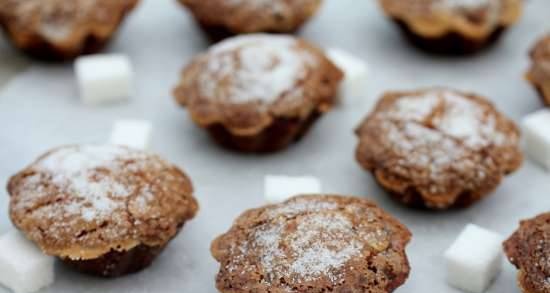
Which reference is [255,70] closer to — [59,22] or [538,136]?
[59,22]

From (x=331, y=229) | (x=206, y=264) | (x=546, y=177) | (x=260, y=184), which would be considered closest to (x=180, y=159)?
(x=260, y=184)

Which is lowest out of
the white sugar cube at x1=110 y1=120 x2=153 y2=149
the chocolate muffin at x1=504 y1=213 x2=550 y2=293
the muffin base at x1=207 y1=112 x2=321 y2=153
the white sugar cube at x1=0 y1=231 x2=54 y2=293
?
the white sugar cube at x1=0 y1=231 x2=54 y2=293

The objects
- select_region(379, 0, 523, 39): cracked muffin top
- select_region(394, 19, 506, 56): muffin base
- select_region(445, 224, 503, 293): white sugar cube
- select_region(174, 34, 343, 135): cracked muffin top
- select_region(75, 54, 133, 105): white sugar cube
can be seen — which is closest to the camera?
select_region(445, 224, 503, 293): white sugar cube

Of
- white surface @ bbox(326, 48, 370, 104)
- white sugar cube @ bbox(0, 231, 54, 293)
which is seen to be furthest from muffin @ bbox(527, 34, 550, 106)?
white sugar cube @ bbox(0, 231, 54, 293)

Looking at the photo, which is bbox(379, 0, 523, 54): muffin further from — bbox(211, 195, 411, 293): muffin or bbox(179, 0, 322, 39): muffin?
bbox(211, 195, 411, 293): muffin

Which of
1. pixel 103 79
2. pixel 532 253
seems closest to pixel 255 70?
pixel 103 79

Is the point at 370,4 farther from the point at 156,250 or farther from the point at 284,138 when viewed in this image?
the point at 156,250

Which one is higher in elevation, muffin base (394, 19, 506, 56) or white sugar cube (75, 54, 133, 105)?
muffin base (394, 19, 506, 56)
